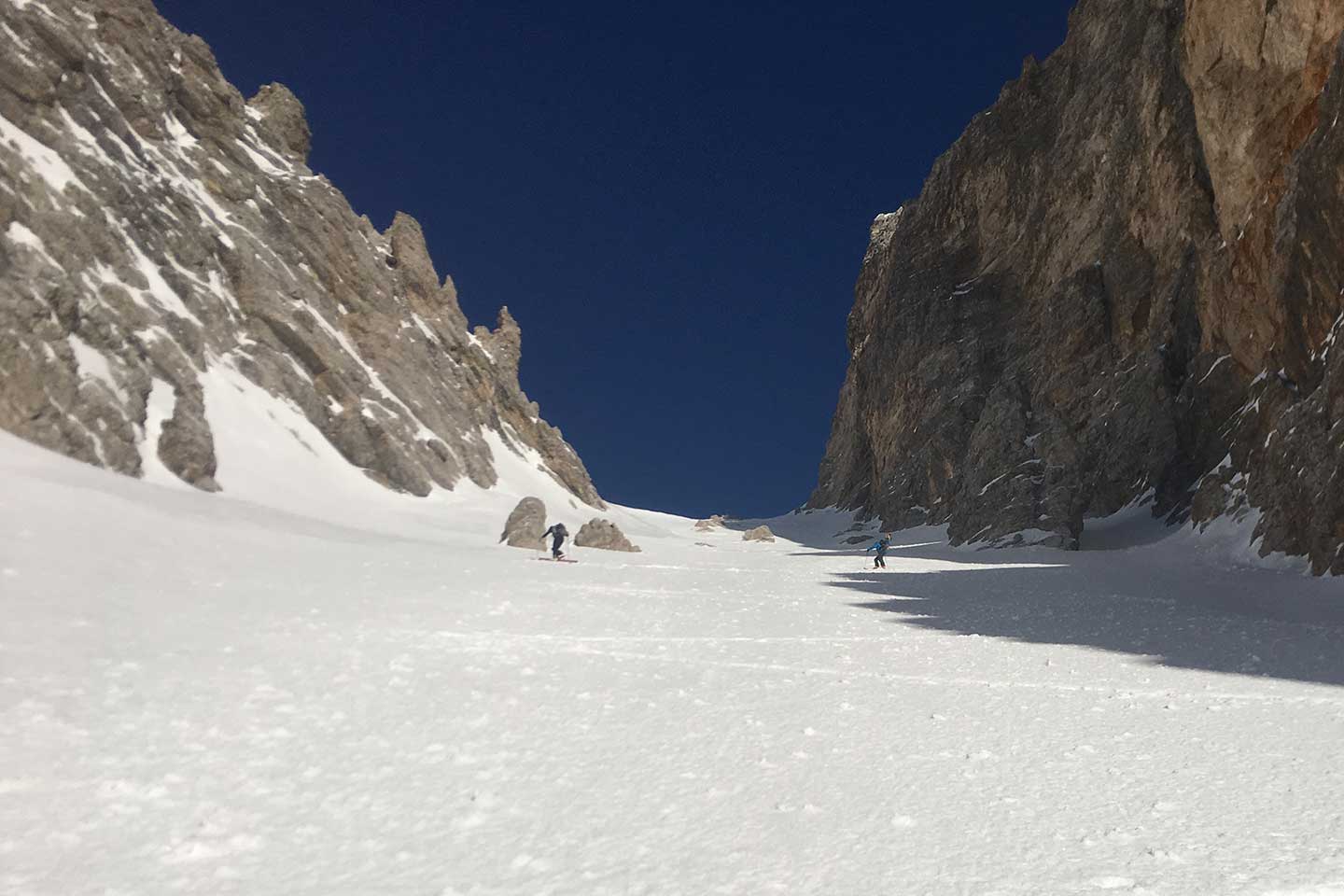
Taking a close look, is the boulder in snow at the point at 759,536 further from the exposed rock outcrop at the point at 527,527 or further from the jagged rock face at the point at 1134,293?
the exposed rock outcrop at the point at 527,527

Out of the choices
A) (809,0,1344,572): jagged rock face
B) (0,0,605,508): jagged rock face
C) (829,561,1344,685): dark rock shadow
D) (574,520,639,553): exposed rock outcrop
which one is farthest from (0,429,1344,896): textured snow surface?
(574,520,639,553): exposed rock outcrop

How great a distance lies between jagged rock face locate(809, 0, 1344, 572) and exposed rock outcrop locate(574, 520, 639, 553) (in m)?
22.0

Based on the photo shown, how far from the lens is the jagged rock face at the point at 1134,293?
27.7 metres

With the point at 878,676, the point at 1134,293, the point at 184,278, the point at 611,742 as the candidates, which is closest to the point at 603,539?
the point at 184,278

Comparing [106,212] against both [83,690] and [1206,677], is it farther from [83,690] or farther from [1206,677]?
[1206,677]

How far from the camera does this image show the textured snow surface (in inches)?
166

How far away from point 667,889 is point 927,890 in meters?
1.39

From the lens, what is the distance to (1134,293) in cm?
4772

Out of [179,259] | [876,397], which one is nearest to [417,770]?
[179,259]

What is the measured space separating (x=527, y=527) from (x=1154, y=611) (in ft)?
81.9

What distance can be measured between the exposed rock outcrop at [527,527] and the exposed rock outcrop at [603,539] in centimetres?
310

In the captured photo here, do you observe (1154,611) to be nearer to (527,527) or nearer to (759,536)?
(527,527)

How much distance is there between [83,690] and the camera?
636 centimetres

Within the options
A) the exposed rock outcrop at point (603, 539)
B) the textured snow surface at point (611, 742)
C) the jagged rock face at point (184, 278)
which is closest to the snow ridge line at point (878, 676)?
the textured snow surface at point (611, 742)
